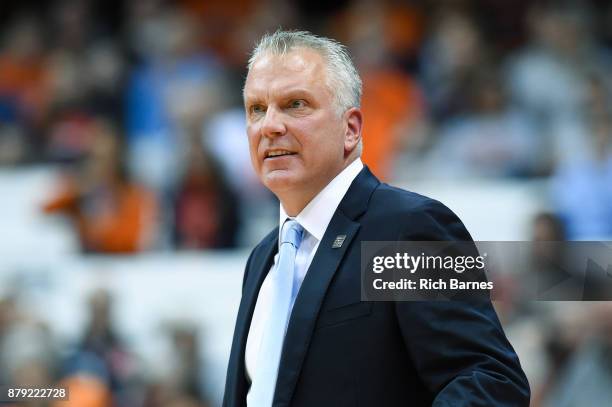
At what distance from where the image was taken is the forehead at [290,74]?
2.73 m

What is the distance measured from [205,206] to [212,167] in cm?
27

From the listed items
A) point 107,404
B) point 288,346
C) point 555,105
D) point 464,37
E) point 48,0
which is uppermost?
point 48,0

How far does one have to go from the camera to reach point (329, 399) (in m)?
2.47

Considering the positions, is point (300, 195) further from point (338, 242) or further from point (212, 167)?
point (212, 167)

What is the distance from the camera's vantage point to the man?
2.39 m

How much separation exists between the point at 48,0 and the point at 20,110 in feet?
5.05

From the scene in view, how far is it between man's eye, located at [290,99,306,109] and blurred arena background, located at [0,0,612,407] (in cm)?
282

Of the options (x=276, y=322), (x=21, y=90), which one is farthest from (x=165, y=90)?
(x=276, y=322)

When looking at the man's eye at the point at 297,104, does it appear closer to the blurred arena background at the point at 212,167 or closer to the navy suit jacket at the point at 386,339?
the navy suit jacket at the point at 386,339

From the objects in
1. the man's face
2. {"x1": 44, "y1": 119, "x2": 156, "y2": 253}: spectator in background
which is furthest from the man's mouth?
{"x1": 44, "y1": 119, "x2": 156, "y2": 253}: spectator in background

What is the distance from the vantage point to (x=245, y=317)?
2855mm

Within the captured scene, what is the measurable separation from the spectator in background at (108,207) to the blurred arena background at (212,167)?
0.04ft

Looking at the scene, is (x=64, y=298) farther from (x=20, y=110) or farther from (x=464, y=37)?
Answer: (x=464, y=37)

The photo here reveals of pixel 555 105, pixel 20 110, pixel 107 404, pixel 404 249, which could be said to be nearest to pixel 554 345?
pixel 555 105
